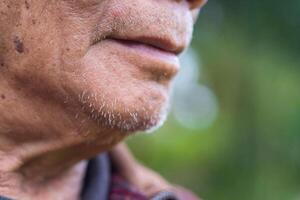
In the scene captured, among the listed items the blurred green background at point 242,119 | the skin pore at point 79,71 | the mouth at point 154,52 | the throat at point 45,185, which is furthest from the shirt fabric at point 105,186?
the blurred green background at point 242,119

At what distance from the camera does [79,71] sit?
3.27 feet

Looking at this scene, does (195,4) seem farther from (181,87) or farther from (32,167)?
(181,87)

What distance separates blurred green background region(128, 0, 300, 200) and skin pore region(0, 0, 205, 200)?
9.44ft

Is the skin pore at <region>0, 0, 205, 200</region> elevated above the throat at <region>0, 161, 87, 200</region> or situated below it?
above

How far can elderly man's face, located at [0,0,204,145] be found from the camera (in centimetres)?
100

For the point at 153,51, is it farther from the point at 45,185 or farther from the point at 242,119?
the point at 242,119

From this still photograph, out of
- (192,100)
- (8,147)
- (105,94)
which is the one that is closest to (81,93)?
(105,94)

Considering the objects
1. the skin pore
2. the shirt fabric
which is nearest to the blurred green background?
the shirt fabric

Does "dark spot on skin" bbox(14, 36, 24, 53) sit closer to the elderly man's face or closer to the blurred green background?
the elderly man's face

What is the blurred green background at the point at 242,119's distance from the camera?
13.8 feet

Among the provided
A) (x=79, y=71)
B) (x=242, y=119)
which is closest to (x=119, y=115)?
(x=79, y=71)

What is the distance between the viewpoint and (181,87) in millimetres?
5148

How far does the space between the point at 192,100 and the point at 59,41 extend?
13.7ft

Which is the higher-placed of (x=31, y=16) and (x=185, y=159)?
(x=31, y=16)
